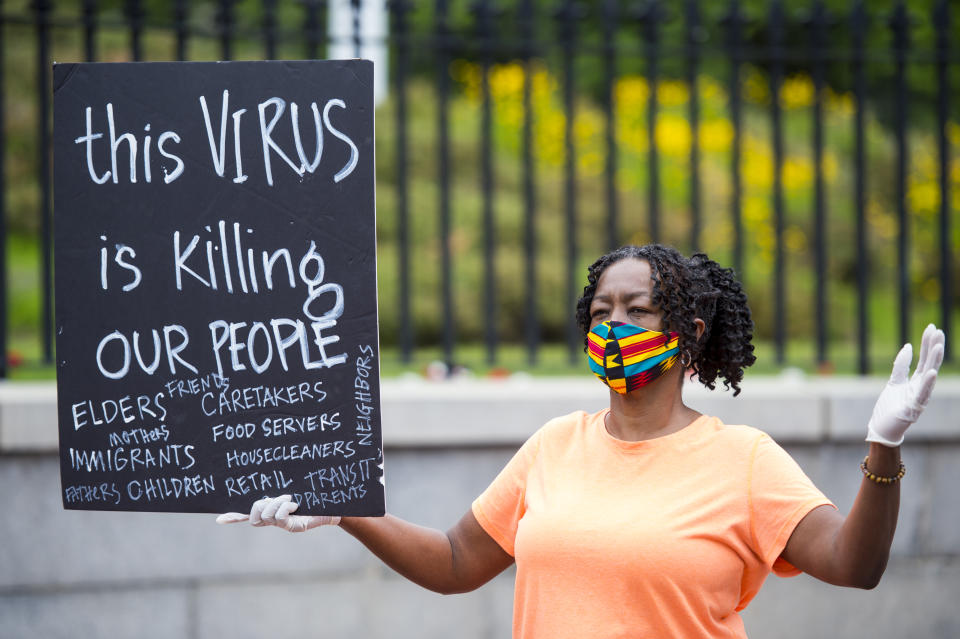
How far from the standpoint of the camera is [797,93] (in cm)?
1235

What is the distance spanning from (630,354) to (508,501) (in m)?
0.51

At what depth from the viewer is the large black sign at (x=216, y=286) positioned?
8.23 feet

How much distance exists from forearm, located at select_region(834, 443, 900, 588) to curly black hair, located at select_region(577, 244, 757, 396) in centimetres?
50

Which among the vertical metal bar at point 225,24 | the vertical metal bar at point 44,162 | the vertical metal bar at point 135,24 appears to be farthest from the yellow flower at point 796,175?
the vertical metal bar at point 44,162

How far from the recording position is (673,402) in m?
2.45

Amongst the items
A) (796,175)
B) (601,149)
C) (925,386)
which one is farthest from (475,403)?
(796,175)

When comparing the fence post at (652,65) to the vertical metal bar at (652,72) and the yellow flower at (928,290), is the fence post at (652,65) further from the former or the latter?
the yellow flower at (928,290)

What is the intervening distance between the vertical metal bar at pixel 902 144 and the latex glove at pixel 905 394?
334 centimetres

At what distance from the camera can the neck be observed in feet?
7.93

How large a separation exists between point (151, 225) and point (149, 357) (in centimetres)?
34

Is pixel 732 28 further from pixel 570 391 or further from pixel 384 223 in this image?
pixel 384 223

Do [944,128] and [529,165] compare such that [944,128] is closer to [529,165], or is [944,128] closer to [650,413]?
[529,165]

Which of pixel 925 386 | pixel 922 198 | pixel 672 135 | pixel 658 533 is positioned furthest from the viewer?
pixel 672 135

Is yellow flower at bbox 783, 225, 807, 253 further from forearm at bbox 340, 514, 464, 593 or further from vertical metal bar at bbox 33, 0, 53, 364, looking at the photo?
forearm at bbox 340, 514, 464, 593
